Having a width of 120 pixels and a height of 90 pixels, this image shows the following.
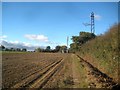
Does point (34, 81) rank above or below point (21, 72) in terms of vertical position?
below

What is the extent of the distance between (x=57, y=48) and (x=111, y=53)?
494 ft

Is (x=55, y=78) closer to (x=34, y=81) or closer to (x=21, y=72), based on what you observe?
(x=34, y=81)

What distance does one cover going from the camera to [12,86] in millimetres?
12477

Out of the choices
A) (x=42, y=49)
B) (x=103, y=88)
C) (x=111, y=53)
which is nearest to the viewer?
(x=103, y=88)

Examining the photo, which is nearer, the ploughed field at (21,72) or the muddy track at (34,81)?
the muddy track at (34,81)

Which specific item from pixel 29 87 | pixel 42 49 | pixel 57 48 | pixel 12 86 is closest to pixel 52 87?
pixel 29 87

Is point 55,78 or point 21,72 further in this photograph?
point 21,72

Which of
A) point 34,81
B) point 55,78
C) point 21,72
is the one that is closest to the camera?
point 34,81

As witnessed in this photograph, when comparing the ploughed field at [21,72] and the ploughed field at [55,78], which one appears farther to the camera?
the ploughed field at [21,72]

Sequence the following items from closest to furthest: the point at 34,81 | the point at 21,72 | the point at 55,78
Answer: the point at 34,81 → the point at 55,78 → the point at 21,72

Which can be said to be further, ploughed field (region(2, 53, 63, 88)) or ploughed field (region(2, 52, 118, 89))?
ploughed field (region(2, 53, 63, 88))

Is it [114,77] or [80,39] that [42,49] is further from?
[114,77]

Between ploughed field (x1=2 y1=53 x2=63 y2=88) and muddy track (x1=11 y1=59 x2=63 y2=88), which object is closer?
muddy track (x1=11 y1=59 x2=63 y2=88)

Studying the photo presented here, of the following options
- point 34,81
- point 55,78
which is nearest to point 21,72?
point 55,78
